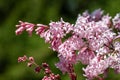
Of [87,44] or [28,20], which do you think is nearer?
[87,44]

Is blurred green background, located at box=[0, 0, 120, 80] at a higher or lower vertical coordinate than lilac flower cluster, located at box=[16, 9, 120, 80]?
higher

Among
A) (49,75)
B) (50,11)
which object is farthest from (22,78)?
(49,75)

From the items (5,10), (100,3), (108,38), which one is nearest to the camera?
(108,38)

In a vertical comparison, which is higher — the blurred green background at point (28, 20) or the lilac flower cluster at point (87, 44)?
the blurred green background at point (28, 20)

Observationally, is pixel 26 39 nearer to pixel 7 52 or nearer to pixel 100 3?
pixel 7 52

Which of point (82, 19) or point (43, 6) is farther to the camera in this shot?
point (43, 6)

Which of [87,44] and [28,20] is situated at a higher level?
[28,20]

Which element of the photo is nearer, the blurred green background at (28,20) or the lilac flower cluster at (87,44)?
the lilac flower cluster at (87,44)

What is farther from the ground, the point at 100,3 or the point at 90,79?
the point at 100,3
